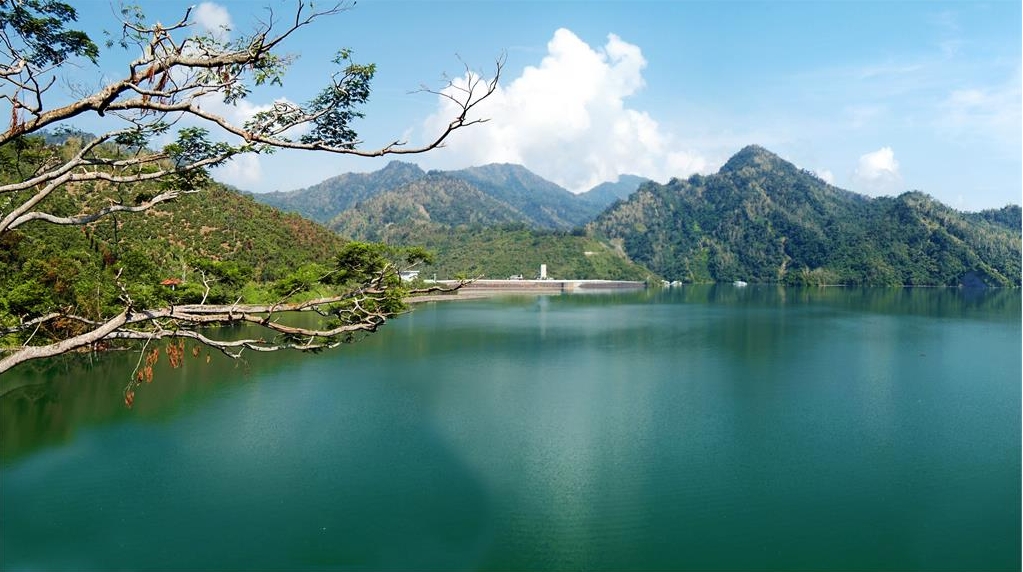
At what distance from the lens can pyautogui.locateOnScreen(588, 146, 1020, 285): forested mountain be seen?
10131 centimetres

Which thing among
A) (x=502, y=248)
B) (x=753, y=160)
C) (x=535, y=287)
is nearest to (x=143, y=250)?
(x=535, y=287)

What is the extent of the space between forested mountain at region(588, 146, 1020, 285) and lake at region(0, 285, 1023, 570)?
90.9 m

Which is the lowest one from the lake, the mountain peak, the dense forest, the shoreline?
the lake

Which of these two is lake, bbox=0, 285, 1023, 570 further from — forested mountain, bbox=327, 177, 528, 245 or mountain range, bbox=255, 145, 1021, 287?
forested mountain, bbox=327, 177, 528, 245

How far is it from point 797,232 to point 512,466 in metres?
130

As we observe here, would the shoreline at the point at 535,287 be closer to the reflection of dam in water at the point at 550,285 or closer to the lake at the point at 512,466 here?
the reflection of dam in water at the point at 550,285

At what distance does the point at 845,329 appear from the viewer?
38.4m

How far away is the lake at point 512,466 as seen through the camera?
958 centimetres

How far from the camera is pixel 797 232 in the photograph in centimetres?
12756

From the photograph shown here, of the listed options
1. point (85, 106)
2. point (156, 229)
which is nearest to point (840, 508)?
point (85, 106)

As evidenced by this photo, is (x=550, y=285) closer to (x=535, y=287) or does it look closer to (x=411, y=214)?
(x=535, y=287)

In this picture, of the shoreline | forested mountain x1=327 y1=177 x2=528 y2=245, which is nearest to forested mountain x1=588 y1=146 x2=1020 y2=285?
the shoreline

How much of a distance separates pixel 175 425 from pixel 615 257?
103359mm

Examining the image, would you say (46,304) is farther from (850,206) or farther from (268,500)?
(850,206)
